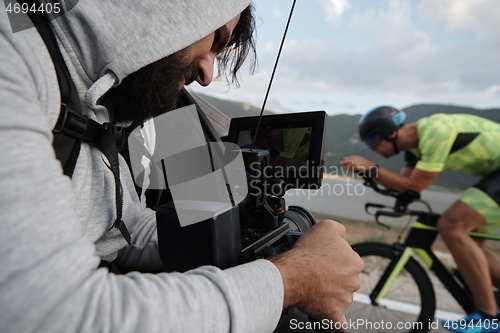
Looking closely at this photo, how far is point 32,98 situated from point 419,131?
2.06 metres

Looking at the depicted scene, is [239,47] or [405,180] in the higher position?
[239,47]

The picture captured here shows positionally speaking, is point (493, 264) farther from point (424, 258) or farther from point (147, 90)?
point (147, 90)

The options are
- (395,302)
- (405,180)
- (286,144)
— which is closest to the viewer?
(286,144)

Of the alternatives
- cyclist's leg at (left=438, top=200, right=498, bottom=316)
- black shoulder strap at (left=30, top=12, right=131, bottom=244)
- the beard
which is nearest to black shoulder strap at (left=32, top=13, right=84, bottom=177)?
black shoulder strap at (left=30, top=12, right=131, bottom=244)

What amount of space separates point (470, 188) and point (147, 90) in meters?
1.90

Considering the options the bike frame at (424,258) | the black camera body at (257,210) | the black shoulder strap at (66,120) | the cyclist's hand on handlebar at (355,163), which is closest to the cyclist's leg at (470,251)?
the bike frame at (424,258)

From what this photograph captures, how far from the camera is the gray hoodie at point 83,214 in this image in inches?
12.0

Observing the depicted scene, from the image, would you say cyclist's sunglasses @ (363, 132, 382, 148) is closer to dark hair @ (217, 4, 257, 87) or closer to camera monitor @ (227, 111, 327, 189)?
dark hair @ (217, 4, 257, 87)

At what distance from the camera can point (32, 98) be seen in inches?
14.3

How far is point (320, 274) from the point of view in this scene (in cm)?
56

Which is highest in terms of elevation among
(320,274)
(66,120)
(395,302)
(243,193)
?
(66,120)

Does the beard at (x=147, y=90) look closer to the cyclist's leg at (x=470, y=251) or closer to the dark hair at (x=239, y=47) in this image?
the dark hair at (x=239, y=47)

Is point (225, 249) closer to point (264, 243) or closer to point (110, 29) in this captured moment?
point (264, 243)

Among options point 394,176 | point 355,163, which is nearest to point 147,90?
point 355,163
